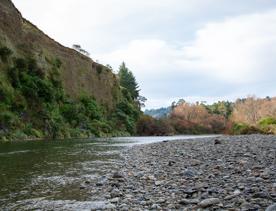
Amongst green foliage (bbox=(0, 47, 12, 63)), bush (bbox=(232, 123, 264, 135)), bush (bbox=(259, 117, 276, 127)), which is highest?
green foliage (bbox=(0, 47, 12, 63))

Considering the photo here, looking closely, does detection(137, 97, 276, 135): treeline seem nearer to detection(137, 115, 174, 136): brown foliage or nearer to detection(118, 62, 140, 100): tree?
detection(137, 115, 174, 136): brown foliage

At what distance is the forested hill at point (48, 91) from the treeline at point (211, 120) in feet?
19.6

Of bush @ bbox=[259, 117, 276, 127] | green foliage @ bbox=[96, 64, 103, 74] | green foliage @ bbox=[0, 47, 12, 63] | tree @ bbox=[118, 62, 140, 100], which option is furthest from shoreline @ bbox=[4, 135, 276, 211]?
tree @ bbox=[118, 62, 140, 100]

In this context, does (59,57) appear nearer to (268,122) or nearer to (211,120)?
(268,122)

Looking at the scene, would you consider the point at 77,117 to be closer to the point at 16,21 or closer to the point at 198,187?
the point at 16,21

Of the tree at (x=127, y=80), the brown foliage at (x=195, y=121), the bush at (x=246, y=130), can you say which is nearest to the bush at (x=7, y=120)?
the bush at (x=246, y=130)

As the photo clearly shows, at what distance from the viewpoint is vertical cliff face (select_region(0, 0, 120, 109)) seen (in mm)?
59938

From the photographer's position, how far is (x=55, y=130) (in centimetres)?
5319

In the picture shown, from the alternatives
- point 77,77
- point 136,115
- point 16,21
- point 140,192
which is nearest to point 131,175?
point 140,192

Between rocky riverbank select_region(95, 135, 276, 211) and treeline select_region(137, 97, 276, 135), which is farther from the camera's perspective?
treeline select_region(137, 97, 276, 135)

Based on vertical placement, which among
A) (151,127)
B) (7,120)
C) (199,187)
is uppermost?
(151,127)

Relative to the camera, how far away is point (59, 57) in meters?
74.1

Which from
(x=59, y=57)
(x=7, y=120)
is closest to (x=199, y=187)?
(x=7, y=120)

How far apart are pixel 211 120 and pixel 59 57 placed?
6946 cm
